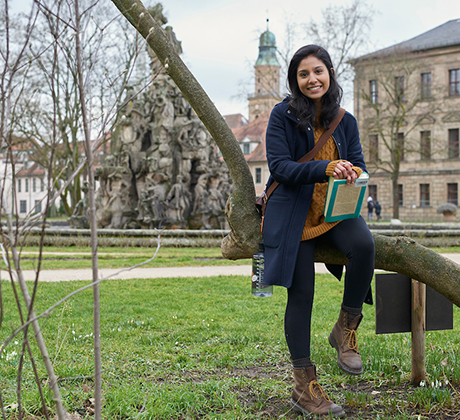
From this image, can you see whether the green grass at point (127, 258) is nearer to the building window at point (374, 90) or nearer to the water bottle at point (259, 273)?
the water bottle at point (259, 273)

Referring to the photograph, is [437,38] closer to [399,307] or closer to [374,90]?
[374,90]

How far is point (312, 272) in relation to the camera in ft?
8.98

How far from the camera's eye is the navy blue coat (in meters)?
2.62

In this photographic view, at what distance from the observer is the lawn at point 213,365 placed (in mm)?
2914

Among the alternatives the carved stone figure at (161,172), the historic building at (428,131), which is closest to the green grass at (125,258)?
the carved stone figure at (161,172)

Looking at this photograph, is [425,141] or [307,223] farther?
[425,141]

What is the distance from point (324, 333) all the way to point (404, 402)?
6.54ft

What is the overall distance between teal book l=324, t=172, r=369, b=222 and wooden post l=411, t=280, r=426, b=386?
1022 mm

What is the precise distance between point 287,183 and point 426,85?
40.0 m

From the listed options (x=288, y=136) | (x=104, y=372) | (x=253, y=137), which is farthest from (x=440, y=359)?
(x=253, y=137)

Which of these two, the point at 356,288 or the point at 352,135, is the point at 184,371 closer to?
the point at 356,288

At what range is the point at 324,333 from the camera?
16.4 ft

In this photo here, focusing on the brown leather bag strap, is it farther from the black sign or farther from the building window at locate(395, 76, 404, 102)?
the building window at locate(395, 76, 404, 102)

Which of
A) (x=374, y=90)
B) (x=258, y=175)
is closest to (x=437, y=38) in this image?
(x=374, y=90)
